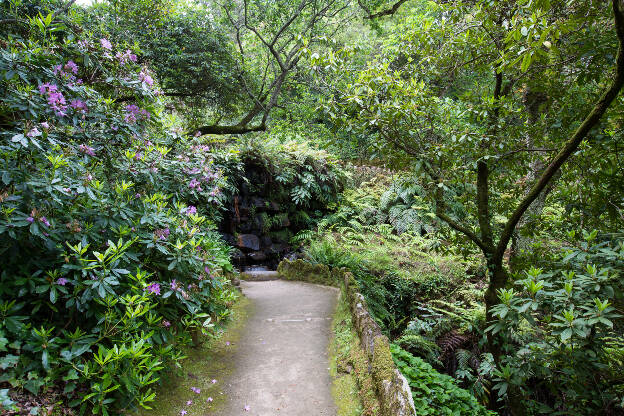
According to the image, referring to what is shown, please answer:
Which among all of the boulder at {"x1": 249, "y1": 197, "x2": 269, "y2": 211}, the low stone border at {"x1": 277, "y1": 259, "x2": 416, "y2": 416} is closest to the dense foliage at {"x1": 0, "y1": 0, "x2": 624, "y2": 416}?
the low stone border at {"x1": 277, "y1": 259, "x2": 416, "y2": 416}

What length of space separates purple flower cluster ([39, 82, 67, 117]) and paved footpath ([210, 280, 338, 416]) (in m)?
3.13

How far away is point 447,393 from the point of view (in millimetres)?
4523

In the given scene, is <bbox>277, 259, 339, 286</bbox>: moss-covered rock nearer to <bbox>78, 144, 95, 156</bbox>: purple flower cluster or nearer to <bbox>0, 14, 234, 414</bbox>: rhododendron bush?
<bbox>0, 14, 234, 414</bbox>: rhododendron bush

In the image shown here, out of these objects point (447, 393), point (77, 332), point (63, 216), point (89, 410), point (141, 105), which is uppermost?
point (141, 105)

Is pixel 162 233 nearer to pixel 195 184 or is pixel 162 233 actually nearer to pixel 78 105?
pixel 195 184

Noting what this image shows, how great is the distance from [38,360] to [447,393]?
447 cm

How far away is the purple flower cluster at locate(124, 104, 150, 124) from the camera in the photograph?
12.1 feet

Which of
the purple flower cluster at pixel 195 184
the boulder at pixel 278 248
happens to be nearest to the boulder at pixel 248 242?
the boulder at pixel 278 248

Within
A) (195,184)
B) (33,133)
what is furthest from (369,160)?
(33,133)

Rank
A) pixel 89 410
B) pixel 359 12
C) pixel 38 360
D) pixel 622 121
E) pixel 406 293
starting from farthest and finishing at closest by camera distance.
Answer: pixel 359 12, pixel 406 293, pixel 622 121, pixel 89 410, pixel 38 360

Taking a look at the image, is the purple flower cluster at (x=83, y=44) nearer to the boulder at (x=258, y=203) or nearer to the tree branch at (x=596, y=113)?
the tree branch at (x=596, y=113)

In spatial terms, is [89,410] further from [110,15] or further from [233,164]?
[233,164]

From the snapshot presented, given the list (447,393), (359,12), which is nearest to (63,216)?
(447,393)

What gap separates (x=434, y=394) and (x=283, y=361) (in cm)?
196
